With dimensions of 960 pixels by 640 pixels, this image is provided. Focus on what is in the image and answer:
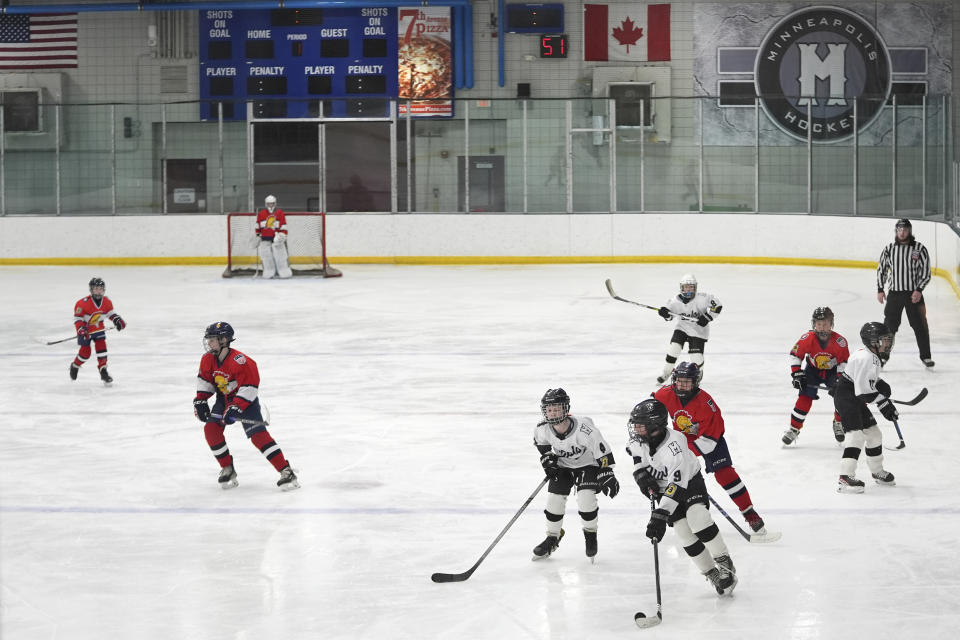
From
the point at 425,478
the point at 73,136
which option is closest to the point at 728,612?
the point at 425,478

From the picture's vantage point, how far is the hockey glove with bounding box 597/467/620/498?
5883 mm

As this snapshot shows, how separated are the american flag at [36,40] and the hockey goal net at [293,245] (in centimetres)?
498

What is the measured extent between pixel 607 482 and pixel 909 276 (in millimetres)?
6288

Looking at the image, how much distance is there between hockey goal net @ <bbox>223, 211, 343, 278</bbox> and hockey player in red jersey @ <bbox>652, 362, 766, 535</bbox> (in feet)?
45.6

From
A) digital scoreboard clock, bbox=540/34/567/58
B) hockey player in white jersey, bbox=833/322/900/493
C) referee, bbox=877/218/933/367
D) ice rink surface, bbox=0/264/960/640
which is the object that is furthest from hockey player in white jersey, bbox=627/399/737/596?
digital scoreboard clock, bbox=540/34/567/58

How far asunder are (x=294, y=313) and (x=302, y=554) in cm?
932

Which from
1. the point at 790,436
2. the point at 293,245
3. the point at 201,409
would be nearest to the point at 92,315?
the point at 201,409

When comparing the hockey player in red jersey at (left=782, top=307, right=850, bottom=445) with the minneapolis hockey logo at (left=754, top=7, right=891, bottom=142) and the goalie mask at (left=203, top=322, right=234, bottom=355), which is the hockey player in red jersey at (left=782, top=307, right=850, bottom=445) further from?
the minneapolis hockey logo at (left=754, top=7, right=891, bottom=142)

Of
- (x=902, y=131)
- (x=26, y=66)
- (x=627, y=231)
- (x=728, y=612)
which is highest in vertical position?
(x=26, y=66)

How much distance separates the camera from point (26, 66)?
75.5 feet

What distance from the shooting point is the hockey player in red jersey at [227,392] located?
7.26 meters

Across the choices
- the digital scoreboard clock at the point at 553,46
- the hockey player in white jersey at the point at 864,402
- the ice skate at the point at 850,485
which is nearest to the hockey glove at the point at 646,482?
the hockey player in white jersey at the point at 864,402

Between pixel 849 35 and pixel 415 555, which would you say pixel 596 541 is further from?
pixel 849 35

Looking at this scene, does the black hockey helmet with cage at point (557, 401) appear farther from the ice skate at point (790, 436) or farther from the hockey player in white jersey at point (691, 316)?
the hockey player in white jersey at point (691, 316)
